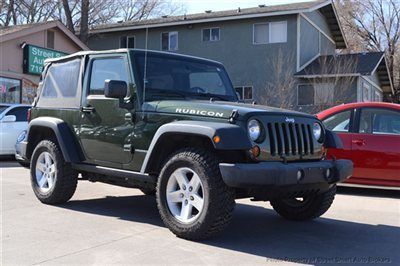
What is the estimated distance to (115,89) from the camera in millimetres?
6090

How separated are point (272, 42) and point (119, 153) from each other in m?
20.4

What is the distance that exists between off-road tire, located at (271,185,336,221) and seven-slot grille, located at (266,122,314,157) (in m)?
0.80

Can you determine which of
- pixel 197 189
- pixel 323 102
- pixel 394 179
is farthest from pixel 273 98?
pixel 197 189

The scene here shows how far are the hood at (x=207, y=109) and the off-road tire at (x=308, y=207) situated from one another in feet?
3.77

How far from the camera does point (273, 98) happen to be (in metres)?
24.4

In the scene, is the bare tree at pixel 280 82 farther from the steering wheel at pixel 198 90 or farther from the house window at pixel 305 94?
the steering wheel at pixel 198 90

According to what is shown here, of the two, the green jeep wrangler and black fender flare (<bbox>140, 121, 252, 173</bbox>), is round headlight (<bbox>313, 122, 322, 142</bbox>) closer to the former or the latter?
the green jeep wrangler

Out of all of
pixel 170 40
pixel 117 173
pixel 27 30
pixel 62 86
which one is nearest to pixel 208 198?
pixel 117 173

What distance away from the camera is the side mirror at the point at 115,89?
6.08m

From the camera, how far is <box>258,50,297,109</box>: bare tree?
24.2m

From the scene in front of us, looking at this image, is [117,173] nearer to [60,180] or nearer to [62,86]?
[60,180]

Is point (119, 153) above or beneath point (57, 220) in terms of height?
above

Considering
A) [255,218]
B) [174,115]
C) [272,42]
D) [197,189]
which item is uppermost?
[272,42]

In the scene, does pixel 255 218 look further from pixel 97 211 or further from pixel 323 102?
pixel 323 102
